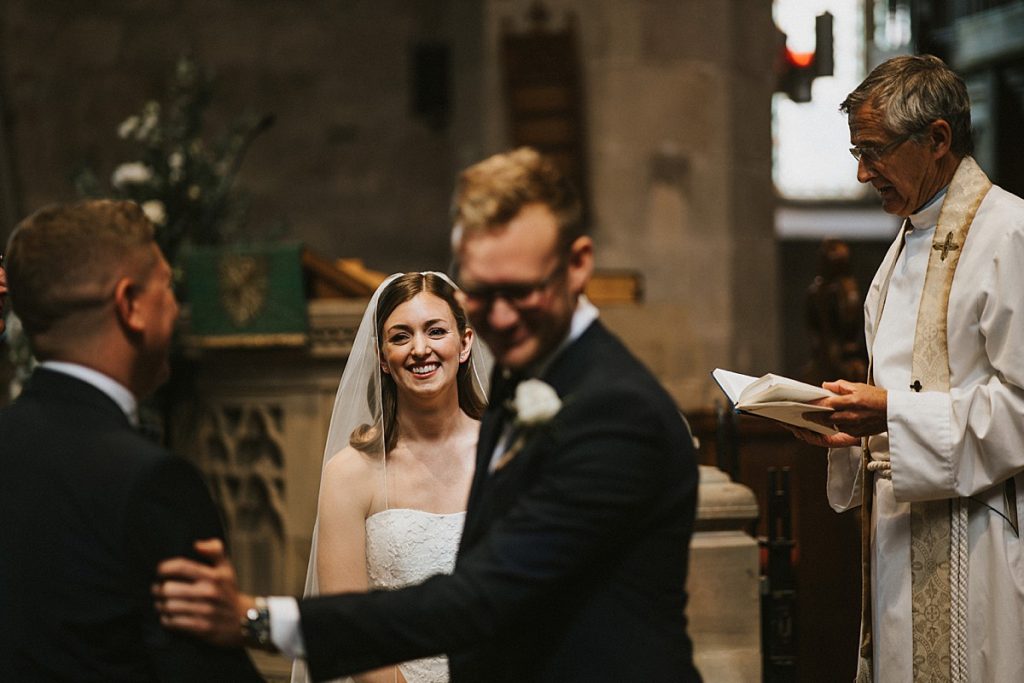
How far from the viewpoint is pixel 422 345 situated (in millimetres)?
3393

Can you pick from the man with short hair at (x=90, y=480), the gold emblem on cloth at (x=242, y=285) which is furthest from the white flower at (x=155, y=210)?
the man with short hair at (x=90, y=480)

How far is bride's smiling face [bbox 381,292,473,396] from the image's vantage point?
3.40 m

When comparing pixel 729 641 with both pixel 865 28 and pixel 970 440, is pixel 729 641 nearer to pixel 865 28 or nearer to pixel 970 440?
pixel 970 440

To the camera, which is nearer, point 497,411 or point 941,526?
point 497,411

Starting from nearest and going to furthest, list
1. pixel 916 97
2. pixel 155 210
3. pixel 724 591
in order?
1. pixel 916 97
2. pixel 724 591
3. pixel 155 210

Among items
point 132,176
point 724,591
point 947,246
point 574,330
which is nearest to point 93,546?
point 574,330

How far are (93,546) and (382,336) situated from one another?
154 centimetres

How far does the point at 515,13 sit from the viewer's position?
826cm

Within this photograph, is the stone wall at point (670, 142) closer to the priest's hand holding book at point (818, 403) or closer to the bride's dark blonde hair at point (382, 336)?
the bride's dark blonde hair at point (382, 336)

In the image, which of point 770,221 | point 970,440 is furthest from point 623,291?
point 970,440

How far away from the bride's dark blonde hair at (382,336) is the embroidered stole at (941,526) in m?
1.17

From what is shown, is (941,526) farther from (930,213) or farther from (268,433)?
(268,433)

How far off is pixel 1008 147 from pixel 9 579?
26.0 ft

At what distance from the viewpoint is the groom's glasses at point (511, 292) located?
6.53ft
